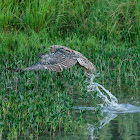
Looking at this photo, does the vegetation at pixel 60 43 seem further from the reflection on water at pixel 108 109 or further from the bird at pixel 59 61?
the bird at pixel 59 61

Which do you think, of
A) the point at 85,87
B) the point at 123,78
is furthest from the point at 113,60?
the point at 85,87

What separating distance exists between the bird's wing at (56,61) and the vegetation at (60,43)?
0.34 meters

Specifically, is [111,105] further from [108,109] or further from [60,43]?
[60,43]

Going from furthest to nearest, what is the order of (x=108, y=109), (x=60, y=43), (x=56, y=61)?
(x=60, y=43), (x=56, y=61), (x=108, y=109)

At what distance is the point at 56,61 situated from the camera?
6535 millimetres

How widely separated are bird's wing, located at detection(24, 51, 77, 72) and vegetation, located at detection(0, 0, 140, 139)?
1.12 feet

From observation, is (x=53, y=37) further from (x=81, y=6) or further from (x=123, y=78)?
(x=123, y=78)

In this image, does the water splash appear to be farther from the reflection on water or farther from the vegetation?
the vegetation

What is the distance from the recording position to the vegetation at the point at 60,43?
5328 mm

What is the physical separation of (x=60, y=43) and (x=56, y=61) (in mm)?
3059

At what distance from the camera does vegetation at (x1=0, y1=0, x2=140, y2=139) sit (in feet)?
17.5

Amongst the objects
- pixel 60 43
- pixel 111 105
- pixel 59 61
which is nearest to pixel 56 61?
pixel 59 61

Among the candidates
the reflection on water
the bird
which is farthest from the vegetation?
the bird

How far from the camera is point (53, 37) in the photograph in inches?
406
